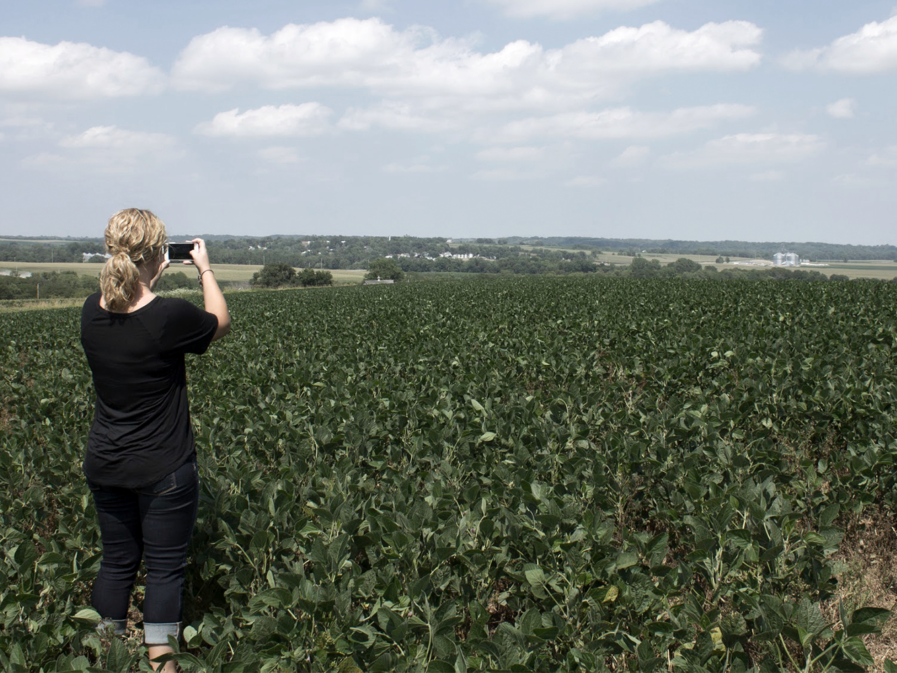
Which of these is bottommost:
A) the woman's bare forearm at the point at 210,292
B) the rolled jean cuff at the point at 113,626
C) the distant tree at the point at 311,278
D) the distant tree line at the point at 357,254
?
the rolled jean cuff at the point at 113,626

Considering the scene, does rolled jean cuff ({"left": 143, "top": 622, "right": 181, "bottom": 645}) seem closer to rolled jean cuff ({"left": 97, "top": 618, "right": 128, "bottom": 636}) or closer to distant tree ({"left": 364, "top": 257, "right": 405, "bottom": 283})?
rolled jean cuff ({"left": 97, "top": 618, "right": 128, "bottom": 636})

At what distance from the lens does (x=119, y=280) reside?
2611mm

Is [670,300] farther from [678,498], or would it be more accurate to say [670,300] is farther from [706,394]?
[678,498]

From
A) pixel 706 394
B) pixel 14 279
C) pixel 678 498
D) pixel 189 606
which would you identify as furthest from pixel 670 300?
pixel 14 279

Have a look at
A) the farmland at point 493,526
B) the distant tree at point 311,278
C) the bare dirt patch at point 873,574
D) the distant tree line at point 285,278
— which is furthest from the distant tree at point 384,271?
the bare dirt patch at point 873,574

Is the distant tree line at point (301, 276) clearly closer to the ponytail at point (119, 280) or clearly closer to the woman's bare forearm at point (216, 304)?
the woman's bare forearm at point (216, 304)

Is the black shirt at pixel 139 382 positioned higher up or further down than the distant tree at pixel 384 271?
further down

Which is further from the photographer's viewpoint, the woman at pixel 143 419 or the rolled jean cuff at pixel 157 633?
the rolled jean cuff at pixel 157 633

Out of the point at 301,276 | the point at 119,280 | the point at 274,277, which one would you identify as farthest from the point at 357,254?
the point at 119,280

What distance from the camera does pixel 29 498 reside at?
161 inches

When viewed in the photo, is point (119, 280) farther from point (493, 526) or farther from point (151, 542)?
point (493, 526)

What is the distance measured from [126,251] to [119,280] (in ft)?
0.45

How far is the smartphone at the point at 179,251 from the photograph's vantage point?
3072 mm

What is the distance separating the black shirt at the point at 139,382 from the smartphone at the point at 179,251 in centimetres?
39
